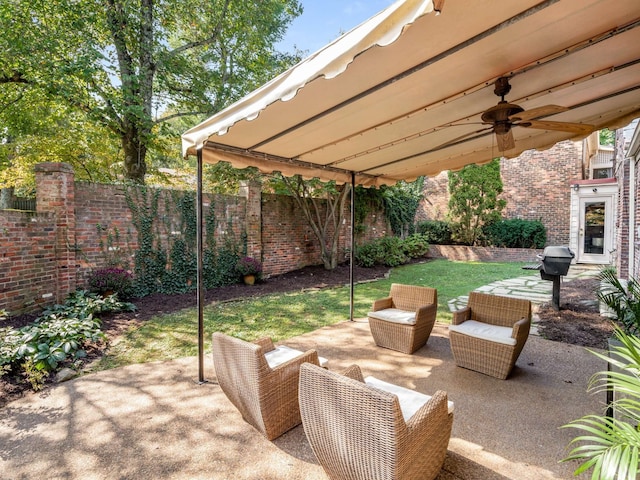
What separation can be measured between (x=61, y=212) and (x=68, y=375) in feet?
10.4

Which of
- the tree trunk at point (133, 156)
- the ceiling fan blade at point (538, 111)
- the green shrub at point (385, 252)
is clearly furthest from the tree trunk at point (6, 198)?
the ceiling fan blade at point (538, 111)

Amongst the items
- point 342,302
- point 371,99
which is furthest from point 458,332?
point 342,302

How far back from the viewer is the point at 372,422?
1.49m

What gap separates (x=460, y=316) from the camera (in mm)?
3672

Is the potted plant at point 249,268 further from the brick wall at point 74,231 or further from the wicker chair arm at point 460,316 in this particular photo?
the wicker chair arm at point 460,316

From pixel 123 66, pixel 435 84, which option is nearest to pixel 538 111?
pixel 435 84

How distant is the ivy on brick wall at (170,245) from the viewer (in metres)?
Result: 6.48

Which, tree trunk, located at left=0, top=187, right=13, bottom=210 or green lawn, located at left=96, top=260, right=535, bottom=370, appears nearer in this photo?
green lawn, located at left=96, top=260, right=535, bottom=370

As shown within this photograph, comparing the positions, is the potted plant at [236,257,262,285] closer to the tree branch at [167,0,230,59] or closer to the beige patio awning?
the beige patio awning

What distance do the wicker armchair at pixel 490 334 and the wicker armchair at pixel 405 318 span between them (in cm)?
39

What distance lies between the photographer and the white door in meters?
10.9

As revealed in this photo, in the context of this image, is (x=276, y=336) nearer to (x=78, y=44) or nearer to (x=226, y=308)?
(x=226, y=308)

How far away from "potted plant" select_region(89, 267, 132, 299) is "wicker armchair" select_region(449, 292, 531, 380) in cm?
551

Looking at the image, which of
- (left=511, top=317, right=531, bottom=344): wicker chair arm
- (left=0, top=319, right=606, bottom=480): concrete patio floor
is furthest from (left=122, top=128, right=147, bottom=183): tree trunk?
(left=511, top=317, right=531, bottom=344): wicker chair arm
